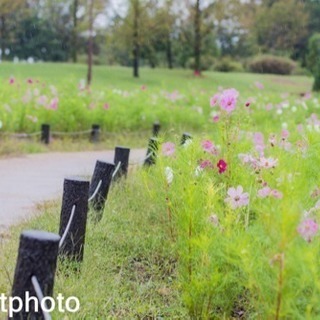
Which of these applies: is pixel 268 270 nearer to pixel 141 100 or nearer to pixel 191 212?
pixel 191 212

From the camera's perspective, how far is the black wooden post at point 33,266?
7.41 feet

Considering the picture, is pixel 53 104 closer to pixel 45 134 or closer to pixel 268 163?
pixel 45 134

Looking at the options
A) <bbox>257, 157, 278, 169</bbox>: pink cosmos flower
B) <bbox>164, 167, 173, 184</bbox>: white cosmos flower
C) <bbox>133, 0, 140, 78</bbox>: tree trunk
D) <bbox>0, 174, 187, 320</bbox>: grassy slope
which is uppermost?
<bbox>133, 0, 140, 78</bbox>: tree trunk

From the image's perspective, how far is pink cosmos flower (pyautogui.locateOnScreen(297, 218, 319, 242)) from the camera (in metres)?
2.27

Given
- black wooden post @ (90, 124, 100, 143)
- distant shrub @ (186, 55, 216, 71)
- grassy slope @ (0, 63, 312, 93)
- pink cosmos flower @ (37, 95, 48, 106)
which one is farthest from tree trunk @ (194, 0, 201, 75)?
pink cosmos flower @ (37, 95, 48, 106)

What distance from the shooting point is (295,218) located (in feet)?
Answer: 6.67

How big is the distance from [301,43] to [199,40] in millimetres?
15841

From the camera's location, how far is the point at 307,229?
2.28 meters

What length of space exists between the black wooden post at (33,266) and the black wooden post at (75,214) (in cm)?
101

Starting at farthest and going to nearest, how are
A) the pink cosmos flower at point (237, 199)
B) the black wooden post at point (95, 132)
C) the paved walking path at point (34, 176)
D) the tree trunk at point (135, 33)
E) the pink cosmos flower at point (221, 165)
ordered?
the tree trunk at point (135, 33), the black wooden post at point (95, 132), the paved walking path at point (34, 176), the pink cosmos flower at point (221, 165), the pink cosmos flower at point (237, 199)

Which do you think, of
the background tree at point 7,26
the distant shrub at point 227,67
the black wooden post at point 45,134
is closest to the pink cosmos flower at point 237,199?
the black wooden post at point 45,134

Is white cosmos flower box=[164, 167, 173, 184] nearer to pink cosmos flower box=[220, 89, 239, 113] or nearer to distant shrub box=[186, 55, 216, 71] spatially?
pink cosmos flower box=[220, 89, 239, 113]

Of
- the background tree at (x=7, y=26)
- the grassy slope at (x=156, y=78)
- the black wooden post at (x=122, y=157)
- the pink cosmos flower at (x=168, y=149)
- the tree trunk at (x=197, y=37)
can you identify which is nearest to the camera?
the pink cosmos flower at (x=168, y=149)

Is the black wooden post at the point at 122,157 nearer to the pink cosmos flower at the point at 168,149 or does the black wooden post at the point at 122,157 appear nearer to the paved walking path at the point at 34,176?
the paved walking path at the point at 34,176
